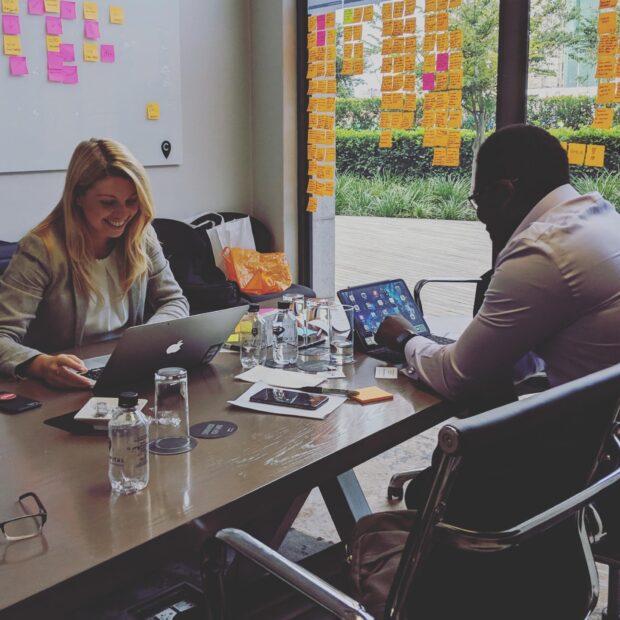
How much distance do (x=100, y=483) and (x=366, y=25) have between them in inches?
133

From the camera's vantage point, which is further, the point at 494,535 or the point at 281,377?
the point at 281,377

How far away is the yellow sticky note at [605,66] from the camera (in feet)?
10.6

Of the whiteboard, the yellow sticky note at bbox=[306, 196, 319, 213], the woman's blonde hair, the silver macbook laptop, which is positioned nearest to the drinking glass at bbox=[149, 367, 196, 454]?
the silver macbook laptop

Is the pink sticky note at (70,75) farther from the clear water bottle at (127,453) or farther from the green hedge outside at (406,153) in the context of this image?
the clear water bottle at (127,453)

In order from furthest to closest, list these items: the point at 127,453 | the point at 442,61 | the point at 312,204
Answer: the point at 312,204 → the point at 442,61 → the point at 127,453

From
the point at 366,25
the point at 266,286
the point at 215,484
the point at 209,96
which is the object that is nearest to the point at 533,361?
the point at 215,484

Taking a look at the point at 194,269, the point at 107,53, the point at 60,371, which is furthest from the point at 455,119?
the point at 60,371

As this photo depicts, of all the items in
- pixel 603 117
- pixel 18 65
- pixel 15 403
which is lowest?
pixel 15 403

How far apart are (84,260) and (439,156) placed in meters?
2.23

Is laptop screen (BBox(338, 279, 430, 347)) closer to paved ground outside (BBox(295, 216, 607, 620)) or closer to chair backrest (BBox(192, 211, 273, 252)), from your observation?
paved ground outside (BBox(295, 216, 607, 620))

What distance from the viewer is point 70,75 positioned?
3.74 meters

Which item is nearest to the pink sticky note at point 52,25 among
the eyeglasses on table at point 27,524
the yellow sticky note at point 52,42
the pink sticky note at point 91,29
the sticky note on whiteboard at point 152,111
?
the yellow sticky note at point 52,42

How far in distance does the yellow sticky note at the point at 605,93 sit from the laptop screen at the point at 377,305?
1526 millimetres

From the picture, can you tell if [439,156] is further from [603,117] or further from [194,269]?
[194,269]
